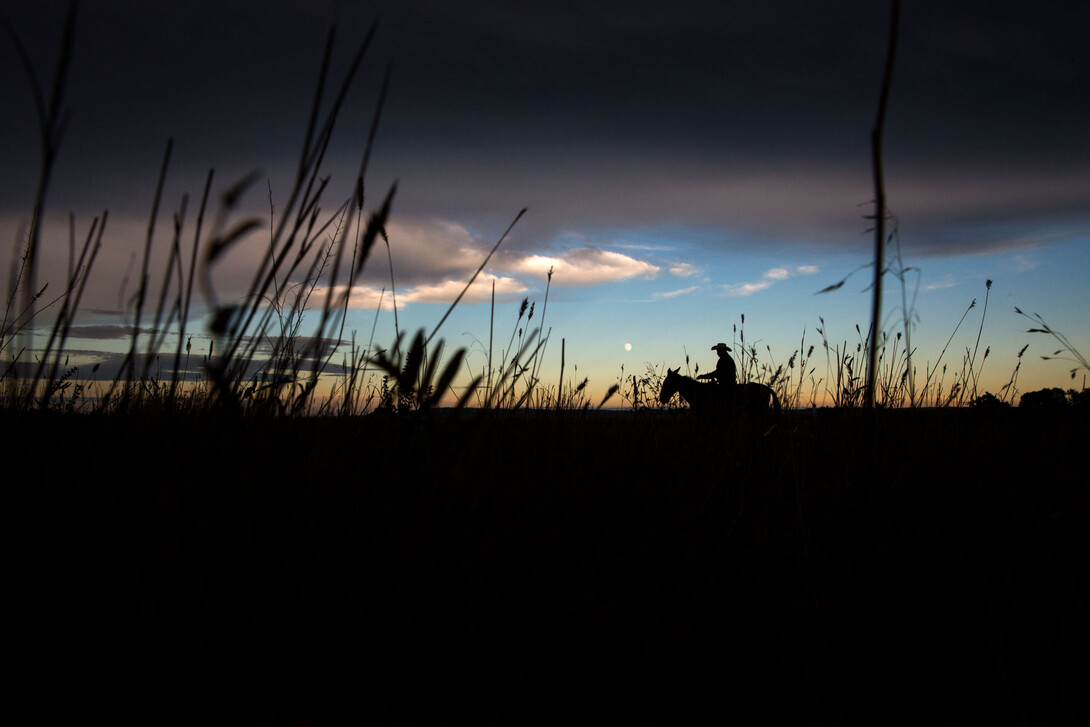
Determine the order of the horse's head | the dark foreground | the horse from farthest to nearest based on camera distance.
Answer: the horse's head → the horse → the dark foreground

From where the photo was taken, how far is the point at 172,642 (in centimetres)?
75

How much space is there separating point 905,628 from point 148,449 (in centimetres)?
166

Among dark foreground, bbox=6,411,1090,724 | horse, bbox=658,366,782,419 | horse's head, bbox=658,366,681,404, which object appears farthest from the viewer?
horse's head, bbox=658,366,681,404

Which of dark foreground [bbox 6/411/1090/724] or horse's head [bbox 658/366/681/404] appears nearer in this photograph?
dark foreground [bbox 6/411/1090/724]

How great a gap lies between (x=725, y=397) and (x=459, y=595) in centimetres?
500

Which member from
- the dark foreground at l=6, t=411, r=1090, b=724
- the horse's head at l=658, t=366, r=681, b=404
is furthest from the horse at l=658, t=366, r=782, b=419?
the dark foreground at l=6, t=411, r=1090, b=724

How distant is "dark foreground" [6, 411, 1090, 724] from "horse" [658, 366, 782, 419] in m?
1.86

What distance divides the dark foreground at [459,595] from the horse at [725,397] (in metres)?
1.86

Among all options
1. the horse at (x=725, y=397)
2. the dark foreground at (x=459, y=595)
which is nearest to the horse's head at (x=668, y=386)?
the horse at (x=725, y=397)

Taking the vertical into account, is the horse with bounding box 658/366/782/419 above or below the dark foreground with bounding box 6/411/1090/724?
above

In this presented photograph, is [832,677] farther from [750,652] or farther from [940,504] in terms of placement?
[940,504]

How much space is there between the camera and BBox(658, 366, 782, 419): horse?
12.0 ft

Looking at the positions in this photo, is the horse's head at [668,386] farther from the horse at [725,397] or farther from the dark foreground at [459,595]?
the dark foreground at [459,595]

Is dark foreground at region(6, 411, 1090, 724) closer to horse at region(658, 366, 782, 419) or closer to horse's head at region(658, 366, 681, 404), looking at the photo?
horse at region(658, 366, 782, 419)
